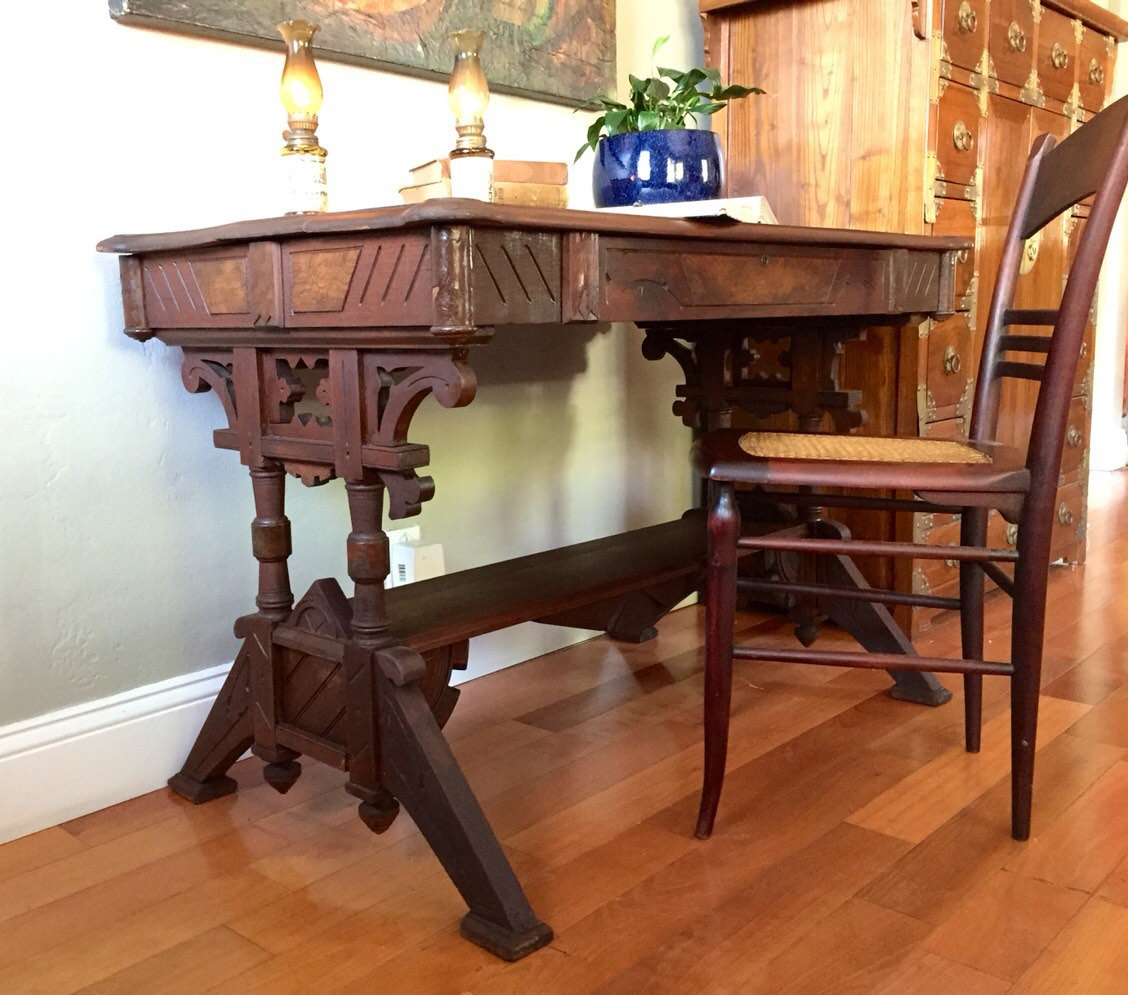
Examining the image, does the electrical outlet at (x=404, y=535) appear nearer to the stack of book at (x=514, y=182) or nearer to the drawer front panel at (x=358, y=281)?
the stack of book at (x=514, y=182)

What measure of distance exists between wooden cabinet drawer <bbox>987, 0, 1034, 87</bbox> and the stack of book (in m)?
1.27

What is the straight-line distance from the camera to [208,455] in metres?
1.72

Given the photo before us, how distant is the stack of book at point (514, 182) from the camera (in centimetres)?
151

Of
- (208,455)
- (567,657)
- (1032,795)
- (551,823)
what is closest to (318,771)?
(551,823)

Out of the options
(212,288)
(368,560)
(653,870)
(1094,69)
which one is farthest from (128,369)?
Result: (1094,69)

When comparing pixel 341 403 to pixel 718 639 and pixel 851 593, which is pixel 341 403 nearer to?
pixel 718 639

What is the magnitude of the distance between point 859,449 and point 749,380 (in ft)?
2.35

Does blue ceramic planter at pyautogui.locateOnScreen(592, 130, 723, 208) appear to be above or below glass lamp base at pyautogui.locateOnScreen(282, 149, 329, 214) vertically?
above

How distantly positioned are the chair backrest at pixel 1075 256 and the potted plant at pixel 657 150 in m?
0.49

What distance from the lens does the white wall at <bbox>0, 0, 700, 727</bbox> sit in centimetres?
151

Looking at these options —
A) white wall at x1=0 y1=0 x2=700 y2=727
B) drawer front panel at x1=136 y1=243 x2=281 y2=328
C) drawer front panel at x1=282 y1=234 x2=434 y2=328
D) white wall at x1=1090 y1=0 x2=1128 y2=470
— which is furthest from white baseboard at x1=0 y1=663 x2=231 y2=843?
white wall at x1=1090 y1=0 x2=1128 y2=470

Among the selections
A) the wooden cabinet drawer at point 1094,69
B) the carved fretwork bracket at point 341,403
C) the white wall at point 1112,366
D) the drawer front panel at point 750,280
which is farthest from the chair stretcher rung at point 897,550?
the white wall at point 1112,366

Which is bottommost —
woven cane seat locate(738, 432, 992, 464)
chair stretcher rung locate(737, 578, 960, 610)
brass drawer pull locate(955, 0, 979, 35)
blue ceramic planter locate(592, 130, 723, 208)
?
chair stretcher rung locate(737, 578, 960, 610)

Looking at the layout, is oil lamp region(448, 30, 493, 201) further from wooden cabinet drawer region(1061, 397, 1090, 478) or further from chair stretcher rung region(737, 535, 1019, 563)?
wooden cabinet drawer region(1061, 397, 1090, 478)
